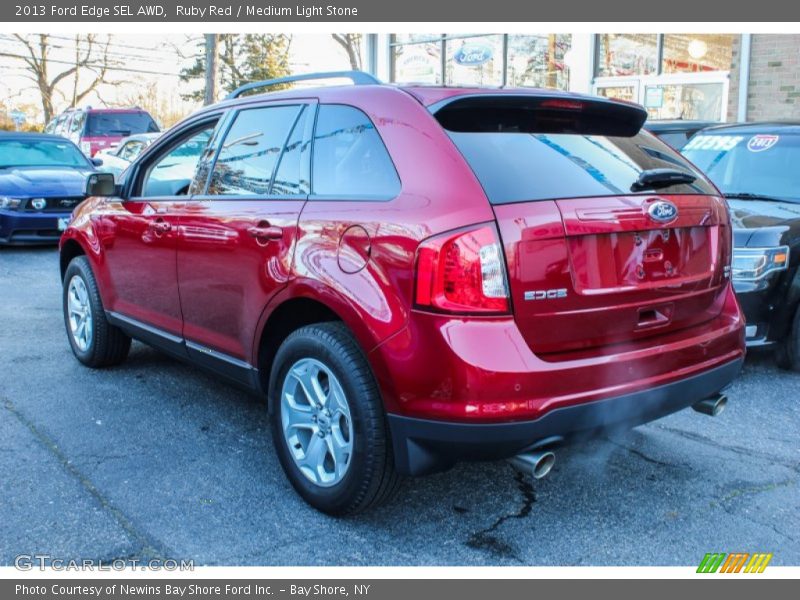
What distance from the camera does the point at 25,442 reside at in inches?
166

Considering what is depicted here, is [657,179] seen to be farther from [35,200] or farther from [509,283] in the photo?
[35,200]

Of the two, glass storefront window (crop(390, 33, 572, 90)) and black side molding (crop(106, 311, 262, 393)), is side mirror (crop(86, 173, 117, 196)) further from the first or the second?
glass storefront window (crop(390, 33, 572, 90))

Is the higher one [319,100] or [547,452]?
[319,100]

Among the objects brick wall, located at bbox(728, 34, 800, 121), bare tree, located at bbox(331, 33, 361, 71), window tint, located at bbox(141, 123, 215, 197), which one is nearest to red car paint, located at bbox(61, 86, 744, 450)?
window tint, located at bbox(141, 123, 215, 197)

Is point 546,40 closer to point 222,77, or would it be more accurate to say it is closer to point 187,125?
point 187,125

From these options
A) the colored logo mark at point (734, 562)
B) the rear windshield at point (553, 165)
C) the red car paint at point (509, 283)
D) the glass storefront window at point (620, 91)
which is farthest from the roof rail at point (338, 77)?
the glass storefront window at point (620, 91)

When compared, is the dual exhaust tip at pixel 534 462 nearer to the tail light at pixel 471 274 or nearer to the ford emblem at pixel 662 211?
the tail light at pixel 471 274

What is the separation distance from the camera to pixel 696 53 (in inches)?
585

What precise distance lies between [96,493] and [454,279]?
1929 mm

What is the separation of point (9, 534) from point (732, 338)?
3073 millimetres

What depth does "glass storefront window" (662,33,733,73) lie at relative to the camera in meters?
14.4

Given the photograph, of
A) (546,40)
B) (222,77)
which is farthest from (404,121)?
(222,77)

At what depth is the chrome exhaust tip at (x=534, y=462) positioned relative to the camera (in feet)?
9.57

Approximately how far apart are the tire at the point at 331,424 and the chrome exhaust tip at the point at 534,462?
1.63 ft
